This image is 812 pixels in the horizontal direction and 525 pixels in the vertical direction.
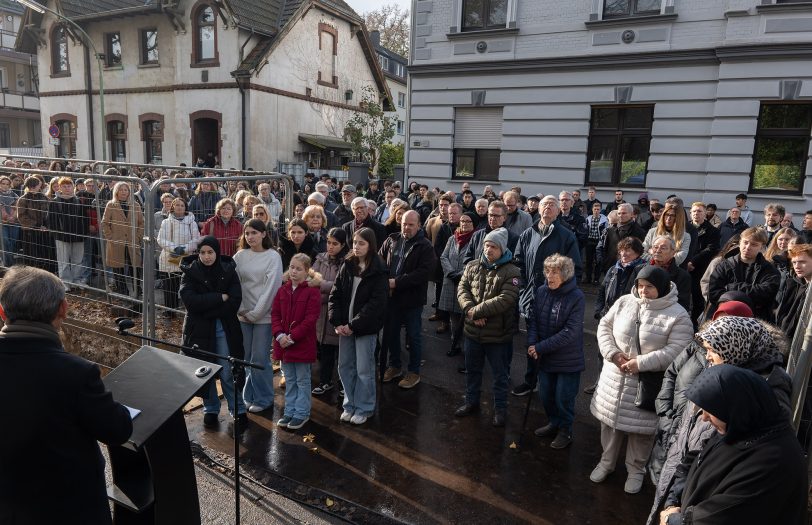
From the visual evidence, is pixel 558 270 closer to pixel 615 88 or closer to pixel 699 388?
pixel 699 388

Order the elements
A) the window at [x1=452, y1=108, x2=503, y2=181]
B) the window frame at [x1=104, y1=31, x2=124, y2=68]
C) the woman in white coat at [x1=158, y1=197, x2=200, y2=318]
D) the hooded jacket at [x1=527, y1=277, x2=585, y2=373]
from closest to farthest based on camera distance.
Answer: the hooded jacket at [x1=527, y1=277, x2=585, y2=373]
the woman in white coat at [x1=158, y1=197, x2=200, y2=318]
the window at [x1=452, y1=108, x2=503, y2=181]
the window frame at [x1=104, y1=31, x2=124, y2=68]

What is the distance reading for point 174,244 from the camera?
6312 mm

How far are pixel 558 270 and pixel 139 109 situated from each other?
24381 millimetres

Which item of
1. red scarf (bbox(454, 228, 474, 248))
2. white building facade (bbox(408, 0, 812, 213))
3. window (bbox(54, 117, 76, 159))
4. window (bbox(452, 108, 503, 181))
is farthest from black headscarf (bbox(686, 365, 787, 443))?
window (bbox(54, 117, 76, 159))

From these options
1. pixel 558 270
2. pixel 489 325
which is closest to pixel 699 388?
pixel 558 270

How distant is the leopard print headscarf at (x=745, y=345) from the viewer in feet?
9.11

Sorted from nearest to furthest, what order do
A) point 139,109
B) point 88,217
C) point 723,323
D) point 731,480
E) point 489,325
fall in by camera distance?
point 731,480
point 723,323
point 489,325
point 88,217
point 139,109

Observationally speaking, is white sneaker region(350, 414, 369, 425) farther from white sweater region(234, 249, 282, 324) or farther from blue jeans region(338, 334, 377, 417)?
white sweater region(234, 249, 282, 324)

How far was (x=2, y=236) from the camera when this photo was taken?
24.4 ft

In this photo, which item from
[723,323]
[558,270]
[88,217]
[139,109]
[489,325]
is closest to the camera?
[723,323]

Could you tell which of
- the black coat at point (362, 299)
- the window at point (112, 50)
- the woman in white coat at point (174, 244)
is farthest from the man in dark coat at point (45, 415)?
the window at point (112, 50)

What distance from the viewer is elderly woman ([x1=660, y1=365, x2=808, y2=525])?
2232 mm

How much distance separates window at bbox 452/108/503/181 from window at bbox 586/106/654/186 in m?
2.55

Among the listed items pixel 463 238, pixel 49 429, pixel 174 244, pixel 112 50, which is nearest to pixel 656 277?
pixel 463 238
